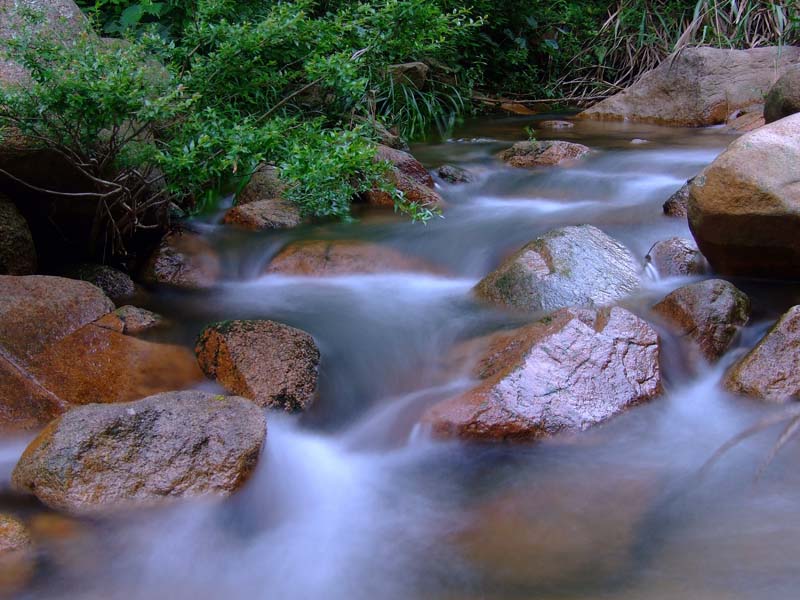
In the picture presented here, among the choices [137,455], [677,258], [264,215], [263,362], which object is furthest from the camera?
[264,215]

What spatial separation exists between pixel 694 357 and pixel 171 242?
3285mm

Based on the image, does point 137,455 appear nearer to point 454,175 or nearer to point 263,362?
point 263,362

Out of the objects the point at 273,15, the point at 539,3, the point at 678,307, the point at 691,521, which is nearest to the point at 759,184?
the point at 678,307

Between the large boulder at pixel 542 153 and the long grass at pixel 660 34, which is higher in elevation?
the long grass at pixel 660 34

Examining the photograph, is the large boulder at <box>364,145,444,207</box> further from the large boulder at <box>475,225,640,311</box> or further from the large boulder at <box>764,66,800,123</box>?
the large boulder at <box>764,66,800,123</box>

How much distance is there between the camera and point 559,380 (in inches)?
124

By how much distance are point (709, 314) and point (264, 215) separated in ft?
10.2

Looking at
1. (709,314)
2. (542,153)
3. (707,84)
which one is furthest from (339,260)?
(707,84)

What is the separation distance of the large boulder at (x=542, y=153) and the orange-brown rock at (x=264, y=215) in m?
2.55

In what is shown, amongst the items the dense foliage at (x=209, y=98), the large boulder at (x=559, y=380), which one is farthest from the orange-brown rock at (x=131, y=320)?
the large boulder at (x=559, y=380)

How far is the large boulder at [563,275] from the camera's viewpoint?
13.0 feet

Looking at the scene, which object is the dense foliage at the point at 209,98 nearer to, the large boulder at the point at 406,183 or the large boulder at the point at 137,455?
the large boulder at the point at 406,183

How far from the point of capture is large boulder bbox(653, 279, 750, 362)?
3547mm

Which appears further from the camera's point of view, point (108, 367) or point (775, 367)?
point (108, 367)
